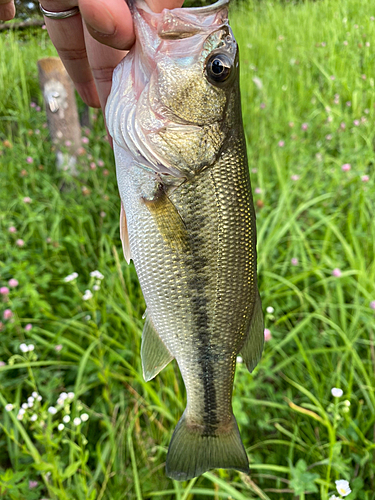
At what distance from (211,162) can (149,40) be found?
0.31 metres

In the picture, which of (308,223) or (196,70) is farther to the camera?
(308,223)

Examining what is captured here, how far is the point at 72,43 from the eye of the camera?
42.2 inches

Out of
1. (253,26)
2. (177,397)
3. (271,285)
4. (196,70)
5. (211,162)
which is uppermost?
(253,26)

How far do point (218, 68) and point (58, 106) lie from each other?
2.44m

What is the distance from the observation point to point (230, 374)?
930mm

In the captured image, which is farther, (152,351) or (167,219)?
(152,351)

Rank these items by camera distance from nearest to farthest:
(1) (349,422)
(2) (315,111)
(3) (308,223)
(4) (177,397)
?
(1) (349,422), (4) (177,397), (3) (308,223), (2) (315,111)

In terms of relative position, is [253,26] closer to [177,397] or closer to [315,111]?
[315,111]

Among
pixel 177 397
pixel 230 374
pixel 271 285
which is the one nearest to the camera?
pixel 230 374

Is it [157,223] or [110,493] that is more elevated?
[157,223]

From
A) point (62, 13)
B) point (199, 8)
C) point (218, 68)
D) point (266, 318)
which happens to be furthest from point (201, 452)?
point (62, 13)

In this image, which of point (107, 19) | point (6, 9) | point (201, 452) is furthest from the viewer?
point (6, 9)

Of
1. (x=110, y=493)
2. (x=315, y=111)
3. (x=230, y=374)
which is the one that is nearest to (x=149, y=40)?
(x=230, y=374)

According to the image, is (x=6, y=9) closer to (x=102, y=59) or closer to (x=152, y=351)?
(x=102, y=59)
